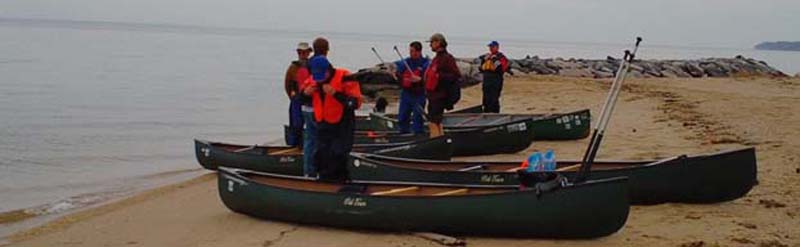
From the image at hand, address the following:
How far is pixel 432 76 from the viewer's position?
11.4m

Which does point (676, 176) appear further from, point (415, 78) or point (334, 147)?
point (415, 78)

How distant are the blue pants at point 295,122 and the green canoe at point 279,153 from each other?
13 centimetres

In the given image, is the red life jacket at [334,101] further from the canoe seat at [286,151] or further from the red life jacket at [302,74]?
the canoe seat at [286,151]

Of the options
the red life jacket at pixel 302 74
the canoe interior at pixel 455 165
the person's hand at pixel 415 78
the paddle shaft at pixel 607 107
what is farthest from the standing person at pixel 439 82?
the paddle shaft at pixel 607 107

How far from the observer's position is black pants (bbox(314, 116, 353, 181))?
8.42 metres

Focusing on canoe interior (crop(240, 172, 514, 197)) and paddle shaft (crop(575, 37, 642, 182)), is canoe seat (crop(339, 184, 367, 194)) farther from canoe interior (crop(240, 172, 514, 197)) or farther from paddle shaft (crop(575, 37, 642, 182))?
paddle shaft (crop(575, 37, 642, 182))

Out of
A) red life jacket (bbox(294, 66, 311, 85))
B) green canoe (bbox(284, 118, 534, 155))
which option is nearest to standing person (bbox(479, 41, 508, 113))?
green canoe (bbox(284, 118, 534, 155))

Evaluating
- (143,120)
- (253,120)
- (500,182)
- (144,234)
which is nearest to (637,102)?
(253,120)

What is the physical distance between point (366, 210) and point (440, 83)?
4.00 meters

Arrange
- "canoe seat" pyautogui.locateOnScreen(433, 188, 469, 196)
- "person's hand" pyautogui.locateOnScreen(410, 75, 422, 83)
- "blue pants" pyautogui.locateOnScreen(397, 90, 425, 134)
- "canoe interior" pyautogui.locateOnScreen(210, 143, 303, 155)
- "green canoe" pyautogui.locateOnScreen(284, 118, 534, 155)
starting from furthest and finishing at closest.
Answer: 1. "green canoe" pyautogui.locateOnScreen(284, 118, 534, 155)
2. "blue pants" pyautogui.locateOnScreen(397, 90, 425, 134)
3. "person's hand" pyautogui.locateOnScreen(410, 75, 422, 83)
4. "canoe interior" pyautogui.locateOnScreen(210, 143, 303, 155)
5. "canoe seat" pyautogui.locateOnScreen(433, 188, 469, 196)

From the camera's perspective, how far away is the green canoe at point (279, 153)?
1054cm

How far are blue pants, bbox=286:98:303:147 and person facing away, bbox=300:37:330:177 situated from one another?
36.2 inches

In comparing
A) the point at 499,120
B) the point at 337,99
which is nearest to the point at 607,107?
the point at 337,99

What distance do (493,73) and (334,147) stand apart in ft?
23.8
